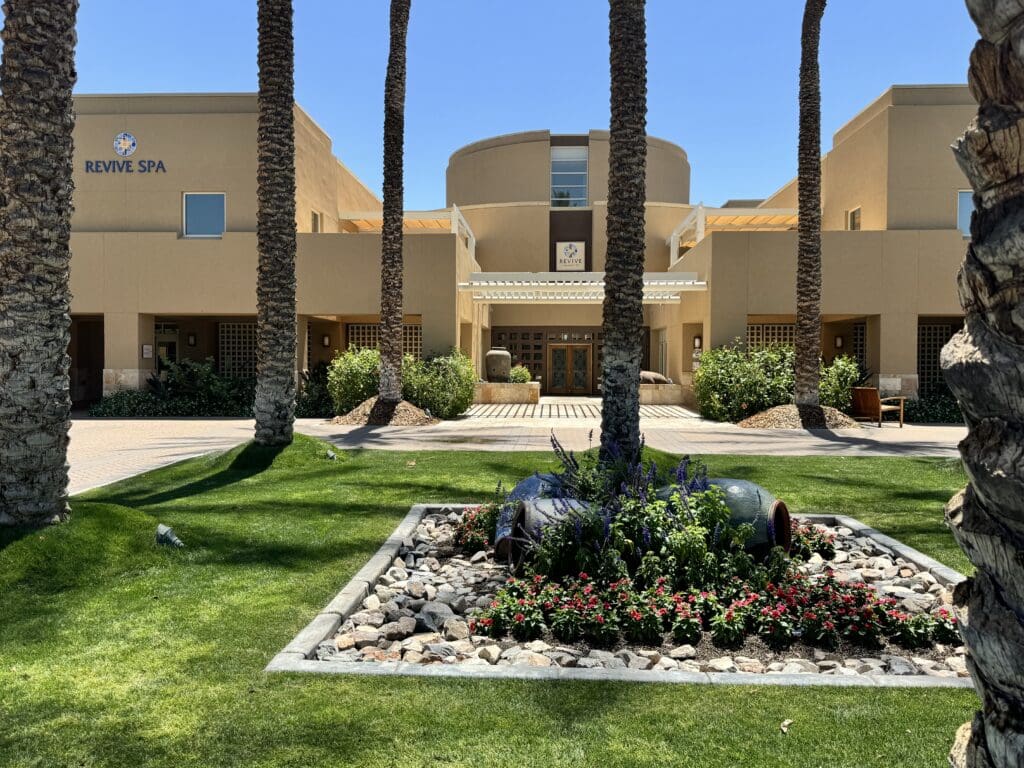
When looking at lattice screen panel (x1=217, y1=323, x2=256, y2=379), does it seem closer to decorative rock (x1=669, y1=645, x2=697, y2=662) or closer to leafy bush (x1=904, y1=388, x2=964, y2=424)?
leafy bush (x1=904, y1=388, x2=964, y2=424)

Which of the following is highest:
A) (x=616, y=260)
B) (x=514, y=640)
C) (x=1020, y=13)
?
(x=616, y=260)

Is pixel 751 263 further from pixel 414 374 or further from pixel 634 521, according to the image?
pixel 634 521

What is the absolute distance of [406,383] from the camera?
65.2 feet

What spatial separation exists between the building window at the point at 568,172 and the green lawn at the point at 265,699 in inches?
1292

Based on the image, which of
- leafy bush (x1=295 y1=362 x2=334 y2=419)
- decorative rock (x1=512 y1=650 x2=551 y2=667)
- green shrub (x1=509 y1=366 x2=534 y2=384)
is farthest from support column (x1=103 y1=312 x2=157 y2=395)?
decorative rock (x1=512 y1=650 x2=551 y2=667)

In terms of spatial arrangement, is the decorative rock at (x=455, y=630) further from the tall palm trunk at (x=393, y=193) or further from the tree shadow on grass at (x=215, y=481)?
the tall palm trunk at (x=393, y=193)

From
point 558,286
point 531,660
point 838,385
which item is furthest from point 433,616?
point 558,286

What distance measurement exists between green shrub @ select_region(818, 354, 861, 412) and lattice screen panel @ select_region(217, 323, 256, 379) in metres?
17.5

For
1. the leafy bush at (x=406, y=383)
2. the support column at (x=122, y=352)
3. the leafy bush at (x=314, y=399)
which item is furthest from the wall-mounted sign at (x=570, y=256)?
the support column at (x=122, y=352)

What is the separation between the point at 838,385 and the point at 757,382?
2.18 meters

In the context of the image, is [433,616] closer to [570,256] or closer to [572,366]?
[572,366]

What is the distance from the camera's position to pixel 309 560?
606cm

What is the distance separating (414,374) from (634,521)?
48.9 ft

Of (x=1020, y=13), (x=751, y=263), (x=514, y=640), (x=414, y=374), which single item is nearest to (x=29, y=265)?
(x=514, y=640)
